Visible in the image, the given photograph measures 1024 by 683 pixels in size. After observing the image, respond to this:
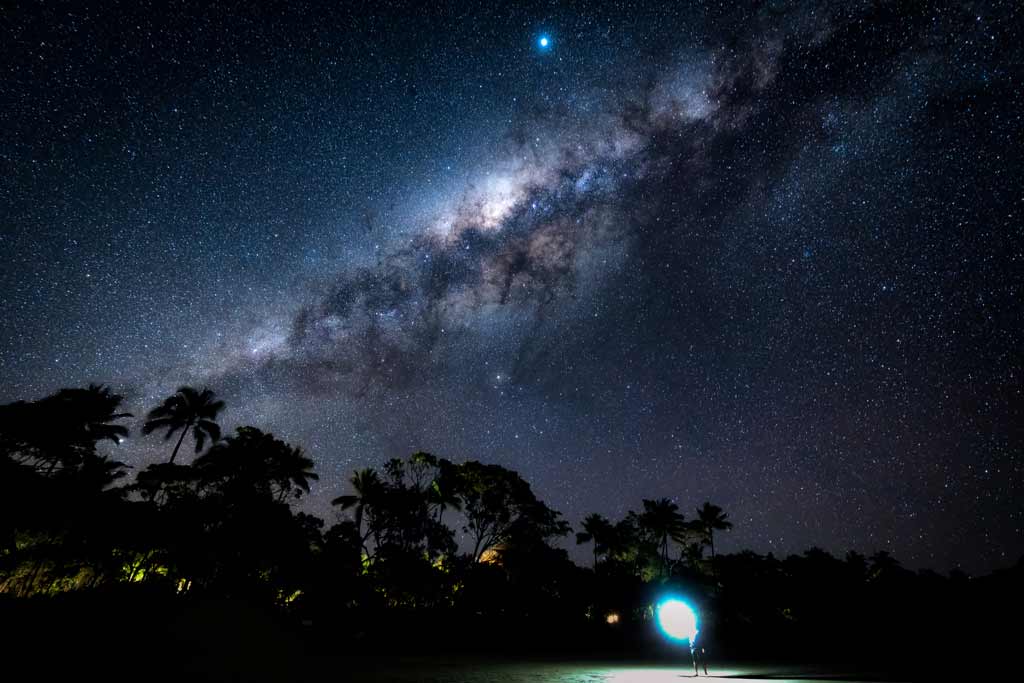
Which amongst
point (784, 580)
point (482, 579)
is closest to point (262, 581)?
point (482, 579)

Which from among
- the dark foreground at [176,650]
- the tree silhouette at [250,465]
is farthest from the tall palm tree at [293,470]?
the dark foreground at [176,650]

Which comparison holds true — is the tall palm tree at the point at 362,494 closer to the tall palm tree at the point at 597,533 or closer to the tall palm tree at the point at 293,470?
the tall palm tree at the point at 293,470

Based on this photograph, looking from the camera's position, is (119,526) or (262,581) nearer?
(119,526)

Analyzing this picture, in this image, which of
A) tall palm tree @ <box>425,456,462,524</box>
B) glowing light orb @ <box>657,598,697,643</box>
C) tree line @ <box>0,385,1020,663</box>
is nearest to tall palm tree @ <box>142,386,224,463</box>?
tree line @ <box>0,385,1020,663</box>

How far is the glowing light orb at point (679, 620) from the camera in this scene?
1275cm

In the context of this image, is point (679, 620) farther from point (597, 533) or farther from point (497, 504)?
point (597, 533)

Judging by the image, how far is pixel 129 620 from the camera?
A: 41.8ft

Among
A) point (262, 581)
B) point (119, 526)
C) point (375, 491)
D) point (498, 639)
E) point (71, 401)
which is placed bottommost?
point (498, 639)

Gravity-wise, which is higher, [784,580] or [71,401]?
[71,401]

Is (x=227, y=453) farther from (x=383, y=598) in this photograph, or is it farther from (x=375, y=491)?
(x=383, y=598)

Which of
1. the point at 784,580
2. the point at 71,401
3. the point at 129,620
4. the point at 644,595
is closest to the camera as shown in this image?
the point at 129,620

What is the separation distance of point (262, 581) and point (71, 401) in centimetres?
→ 1460

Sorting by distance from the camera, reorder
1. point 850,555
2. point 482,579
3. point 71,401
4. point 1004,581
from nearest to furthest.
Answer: point 71,401 → point 482,579 → point 1004,581 → point 850,555

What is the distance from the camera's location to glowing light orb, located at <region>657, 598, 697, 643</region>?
1275cm
